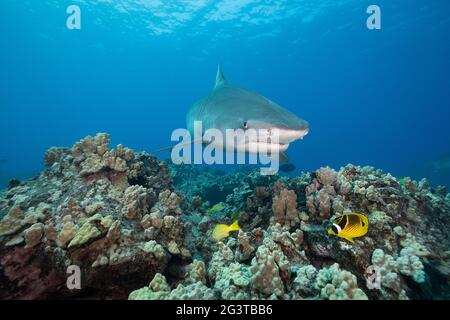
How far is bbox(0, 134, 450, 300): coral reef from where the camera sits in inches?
109

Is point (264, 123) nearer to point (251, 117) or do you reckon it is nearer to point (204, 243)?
point (251, 117)

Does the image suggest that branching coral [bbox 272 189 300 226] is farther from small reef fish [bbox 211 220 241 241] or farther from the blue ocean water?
the blue ocean water

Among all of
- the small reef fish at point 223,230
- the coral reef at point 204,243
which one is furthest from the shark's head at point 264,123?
the small reef fish at point 223,230

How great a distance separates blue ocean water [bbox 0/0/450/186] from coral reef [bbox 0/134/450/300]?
2706 cm

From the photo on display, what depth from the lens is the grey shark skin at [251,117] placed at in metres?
3.85

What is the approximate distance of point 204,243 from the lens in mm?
4152

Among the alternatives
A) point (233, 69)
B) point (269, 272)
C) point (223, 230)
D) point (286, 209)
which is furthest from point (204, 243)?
point (233, 69)

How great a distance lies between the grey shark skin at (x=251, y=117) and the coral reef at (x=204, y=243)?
956 mm

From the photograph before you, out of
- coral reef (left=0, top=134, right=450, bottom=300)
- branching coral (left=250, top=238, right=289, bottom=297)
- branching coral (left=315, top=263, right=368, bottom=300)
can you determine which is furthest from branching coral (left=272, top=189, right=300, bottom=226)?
branching coral (left=315, top=263, right=368, bottom=300)

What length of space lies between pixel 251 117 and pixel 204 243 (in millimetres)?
2141

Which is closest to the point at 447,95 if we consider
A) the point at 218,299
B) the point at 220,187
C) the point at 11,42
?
the point at 220,187

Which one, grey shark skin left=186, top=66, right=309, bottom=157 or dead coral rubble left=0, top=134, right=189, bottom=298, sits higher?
grey shark skin left=186, top=66, right=309, bottom=157

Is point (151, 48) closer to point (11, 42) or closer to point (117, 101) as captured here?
point (11, 42)

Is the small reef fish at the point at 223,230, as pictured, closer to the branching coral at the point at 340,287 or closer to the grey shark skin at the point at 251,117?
the grey shark skin at the point at 251,117
